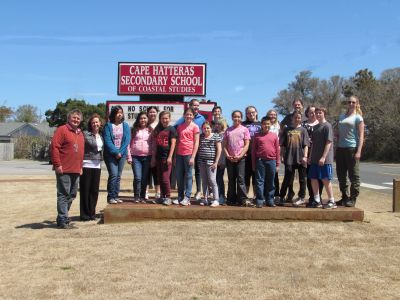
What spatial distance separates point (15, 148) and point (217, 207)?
4560 centimetres

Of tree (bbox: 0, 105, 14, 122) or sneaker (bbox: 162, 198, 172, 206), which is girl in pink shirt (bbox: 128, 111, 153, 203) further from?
tree (bbox: 0, 105, 14, 122)

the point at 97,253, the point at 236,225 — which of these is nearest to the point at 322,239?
the point at 236,225

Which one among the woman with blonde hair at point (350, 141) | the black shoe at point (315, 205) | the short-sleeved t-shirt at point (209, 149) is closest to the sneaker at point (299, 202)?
the black shoe at point (315, 205)

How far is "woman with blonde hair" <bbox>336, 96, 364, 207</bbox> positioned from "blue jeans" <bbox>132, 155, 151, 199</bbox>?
331 centimetres

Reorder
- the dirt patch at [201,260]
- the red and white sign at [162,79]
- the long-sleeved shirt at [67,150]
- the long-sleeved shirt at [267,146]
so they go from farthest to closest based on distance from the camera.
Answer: the red and white sign at [162,79] → the long-sleeved shirt at [267,146] → the long-sleeved shirt at [67,150] → the dirt patch at [201,260]

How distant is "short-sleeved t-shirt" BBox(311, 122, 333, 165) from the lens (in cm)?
822

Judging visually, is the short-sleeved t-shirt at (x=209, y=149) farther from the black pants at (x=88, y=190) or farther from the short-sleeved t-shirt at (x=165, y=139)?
the black pants at (x=88, y=190)

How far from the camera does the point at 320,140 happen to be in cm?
827

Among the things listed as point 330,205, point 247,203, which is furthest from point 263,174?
point 330,205

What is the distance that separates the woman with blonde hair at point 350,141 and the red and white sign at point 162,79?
7.39 m

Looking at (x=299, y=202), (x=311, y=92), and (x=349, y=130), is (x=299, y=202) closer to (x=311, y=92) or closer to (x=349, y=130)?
(x=349, y=130)

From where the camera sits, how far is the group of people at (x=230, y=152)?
8.38 m

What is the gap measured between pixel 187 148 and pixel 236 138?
840 millimetres

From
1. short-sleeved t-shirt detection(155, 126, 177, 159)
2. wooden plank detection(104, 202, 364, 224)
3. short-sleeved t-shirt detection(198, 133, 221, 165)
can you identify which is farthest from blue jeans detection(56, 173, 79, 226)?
short-sleeved t-shirt detection(198, 133, 221, 165)
